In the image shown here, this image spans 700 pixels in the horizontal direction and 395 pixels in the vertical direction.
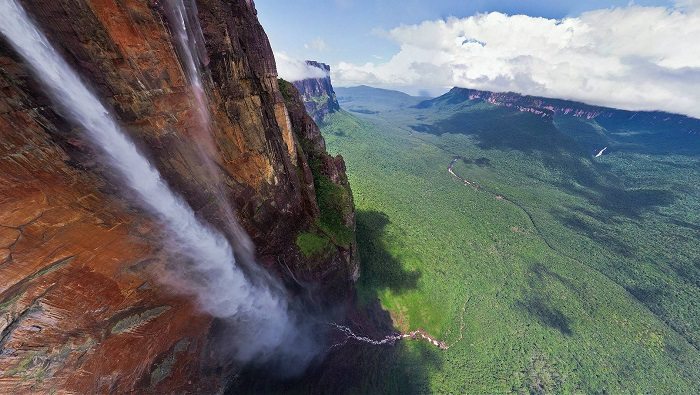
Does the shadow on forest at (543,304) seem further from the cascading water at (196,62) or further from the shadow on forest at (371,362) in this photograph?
the cascading water at (196,62)

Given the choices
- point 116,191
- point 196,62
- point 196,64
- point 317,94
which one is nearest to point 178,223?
point 116,191

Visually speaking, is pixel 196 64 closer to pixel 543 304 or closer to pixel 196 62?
pixel 196 62

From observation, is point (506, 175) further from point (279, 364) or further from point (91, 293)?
point (91, 293)

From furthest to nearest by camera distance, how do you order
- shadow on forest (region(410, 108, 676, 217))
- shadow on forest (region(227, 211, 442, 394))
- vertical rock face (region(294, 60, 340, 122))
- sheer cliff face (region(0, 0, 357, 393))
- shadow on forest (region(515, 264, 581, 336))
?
vertical rock face (region(294, 60, 340, 122)) < shadow on forest (region(410, 108, 676, 217)) < shadow on forest (region(515, 264, 581, 336)) < shadow on forest (region(227, 211, 442, 394)) < sheer cliff face (region(0, 0, 357, 393))

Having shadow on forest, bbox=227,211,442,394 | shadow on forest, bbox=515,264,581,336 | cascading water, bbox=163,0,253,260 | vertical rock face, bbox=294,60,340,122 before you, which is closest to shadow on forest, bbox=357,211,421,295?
shadow on forest, bbox=227,211,442,394

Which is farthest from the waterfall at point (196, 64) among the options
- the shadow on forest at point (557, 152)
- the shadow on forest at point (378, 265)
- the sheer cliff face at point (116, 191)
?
the shadow on forest at point (557, 152)

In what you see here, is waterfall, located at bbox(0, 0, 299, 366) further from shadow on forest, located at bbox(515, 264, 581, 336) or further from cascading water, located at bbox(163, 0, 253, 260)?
shadow on forest, located at bbox(515, 264, 581, 336)
